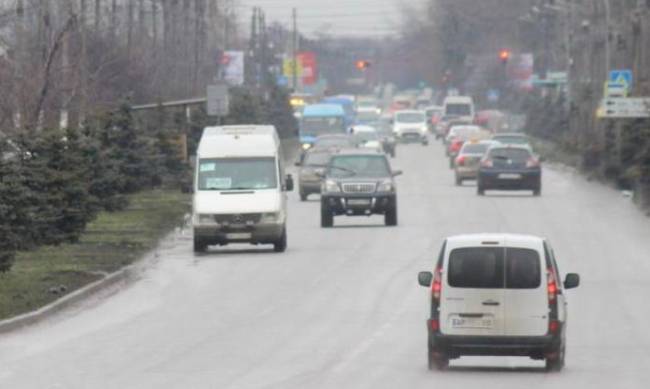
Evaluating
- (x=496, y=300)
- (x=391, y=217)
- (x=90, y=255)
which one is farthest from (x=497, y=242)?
(x=391, y=217)

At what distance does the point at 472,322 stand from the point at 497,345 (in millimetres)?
335

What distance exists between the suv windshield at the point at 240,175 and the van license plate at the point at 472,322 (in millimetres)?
19607

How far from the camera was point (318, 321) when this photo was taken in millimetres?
25969

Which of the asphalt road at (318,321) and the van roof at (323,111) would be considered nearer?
the asphalt road at (318,321)

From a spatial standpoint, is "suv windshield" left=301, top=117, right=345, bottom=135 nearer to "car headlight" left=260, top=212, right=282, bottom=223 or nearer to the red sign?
"car headlight" left=260, top=212, right=282, bottom=223

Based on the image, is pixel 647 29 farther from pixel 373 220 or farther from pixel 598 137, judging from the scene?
pixel 373 220

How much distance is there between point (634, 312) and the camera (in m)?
27.5

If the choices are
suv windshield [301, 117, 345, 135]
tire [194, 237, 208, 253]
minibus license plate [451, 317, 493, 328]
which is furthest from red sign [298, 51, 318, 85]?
minibus license plate [451, 317, 493, 328]

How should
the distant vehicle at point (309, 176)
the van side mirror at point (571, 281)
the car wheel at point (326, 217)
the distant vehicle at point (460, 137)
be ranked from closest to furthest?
the van side mirror at point (571, 281)
the car wheel at point (326, 217)
the distant vehicle at point (309, 176)
the distant vehicle at point (460, 137)

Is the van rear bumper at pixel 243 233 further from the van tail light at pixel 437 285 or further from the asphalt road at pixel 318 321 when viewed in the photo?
the van tail light at pixel 437 285

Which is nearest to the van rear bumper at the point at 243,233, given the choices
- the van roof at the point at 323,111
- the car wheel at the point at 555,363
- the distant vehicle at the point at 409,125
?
the car wheel at the point at 555,363

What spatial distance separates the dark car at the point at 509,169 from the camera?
6028cm

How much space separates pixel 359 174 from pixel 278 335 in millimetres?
23002

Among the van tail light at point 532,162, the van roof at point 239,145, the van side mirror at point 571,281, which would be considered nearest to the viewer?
the van side mirror at point 571,281
